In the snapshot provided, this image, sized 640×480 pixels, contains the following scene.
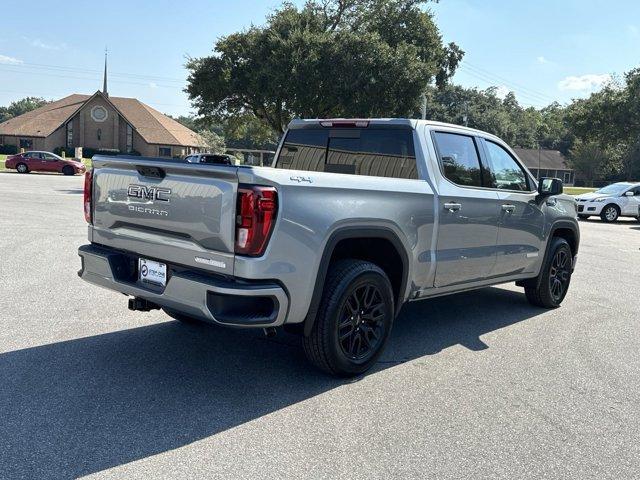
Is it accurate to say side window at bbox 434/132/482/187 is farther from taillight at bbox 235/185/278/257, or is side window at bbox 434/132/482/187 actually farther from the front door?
the front door

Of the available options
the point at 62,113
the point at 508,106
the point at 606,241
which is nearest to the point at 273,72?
the point at 606,241

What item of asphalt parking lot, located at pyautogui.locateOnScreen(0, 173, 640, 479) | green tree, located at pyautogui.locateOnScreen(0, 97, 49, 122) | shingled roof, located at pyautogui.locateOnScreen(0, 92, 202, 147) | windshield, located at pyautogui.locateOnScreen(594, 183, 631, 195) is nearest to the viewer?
asphalt parking lot, located at pyautogui.locateOnScreen(0, 173, 640, 479)

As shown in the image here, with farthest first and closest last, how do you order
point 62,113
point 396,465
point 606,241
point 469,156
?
point 62,113 → point 606,241 → point 469,156 → point 396,465

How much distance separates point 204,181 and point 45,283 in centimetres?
430

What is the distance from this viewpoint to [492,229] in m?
5.76

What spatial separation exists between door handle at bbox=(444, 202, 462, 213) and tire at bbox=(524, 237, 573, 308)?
7.12 ft

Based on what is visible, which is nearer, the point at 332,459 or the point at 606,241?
the point at 332,459

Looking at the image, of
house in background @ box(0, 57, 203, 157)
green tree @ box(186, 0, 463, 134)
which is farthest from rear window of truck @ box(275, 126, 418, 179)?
house in background @ box(0, 57, 203, 157)

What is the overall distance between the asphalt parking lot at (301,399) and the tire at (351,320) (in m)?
0.20

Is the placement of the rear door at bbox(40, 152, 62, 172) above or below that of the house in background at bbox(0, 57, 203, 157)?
below

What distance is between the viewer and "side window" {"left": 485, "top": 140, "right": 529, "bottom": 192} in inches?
238

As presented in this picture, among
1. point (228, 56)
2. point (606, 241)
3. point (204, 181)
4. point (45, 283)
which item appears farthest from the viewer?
point (228, 56)

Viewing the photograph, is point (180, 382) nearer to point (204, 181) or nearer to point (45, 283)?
point (204, 181)

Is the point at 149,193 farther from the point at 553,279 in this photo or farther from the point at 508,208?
the point at 553,279
